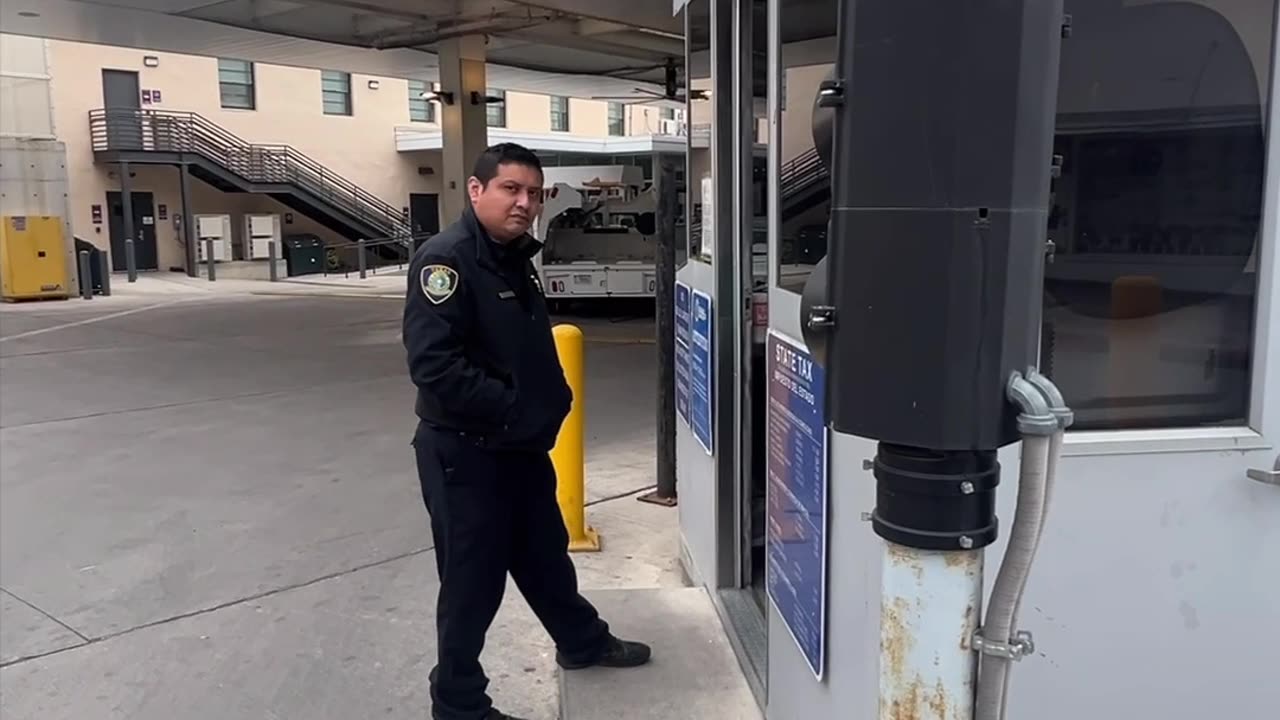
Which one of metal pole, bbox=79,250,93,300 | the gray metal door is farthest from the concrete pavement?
the gray metal door

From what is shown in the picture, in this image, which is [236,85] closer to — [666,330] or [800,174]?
[666,330]

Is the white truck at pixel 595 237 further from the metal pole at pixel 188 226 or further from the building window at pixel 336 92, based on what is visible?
the building window at pixel 336 92

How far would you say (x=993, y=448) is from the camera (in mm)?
1191

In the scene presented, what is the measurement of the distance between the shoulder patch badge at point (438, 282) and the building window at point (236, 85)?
96.8 feet

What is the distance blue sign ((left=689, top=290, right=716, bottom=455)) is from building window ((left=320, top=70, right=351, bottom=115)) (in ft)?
98.6

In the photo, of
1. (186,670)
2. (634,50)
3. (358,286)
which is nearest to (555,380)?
(186,670)

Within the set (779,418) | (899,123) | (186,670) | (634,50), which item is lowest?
(186,670)

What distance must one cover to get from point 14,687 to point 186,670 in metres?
0.59

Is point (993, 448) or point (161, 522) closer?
point (993, 448)

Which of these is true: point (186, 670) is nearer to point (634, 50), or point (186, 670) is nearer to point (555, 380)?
point (555, 380)

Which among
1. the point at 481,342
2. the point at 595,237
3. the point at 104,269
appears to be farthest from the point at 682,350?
the point at 104,269

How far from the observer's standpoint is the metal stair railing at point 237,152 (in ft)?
88.1

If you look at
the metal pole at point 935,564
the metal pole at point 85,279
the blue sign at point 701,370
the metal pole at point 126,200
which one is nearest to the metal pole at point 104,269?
the metal pole at point 85,279

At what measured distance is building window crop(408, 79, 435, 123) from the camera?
111ft
